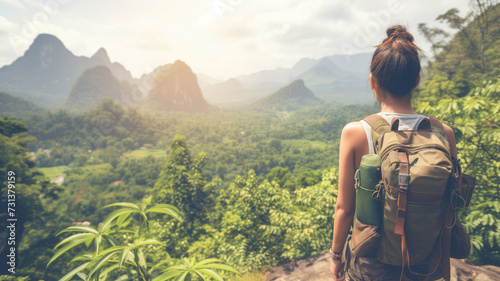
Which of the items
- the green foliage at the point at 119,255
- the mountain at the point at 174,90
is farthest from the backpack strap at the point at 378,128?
the mountain at the point at 174,90

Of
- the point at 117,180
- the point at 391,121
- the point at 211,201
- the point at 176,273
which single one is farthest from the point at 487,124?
the point at 117,180

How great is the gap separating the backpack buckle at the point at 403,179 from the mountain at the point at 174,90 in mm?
144889

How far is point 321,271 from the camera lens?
3.69 metres

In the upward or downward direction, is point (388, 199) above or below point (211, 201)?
above

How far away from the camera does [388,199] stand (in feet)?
3.52

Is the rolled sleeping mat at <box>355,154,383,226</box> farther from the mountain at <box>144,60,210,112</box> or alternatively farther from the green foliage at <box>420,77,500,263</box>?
the mountain at <box>144,60,210,112</box>

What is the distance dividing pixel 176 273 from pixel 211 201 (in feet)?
48.9

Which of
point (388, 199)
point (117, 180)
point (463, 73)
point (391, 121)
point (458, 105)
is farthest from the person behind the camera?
point (117, 180)

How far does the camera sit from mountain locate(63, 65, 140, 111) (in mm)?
120688

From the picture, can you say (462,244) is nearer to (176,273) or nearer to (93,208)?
(176,273)

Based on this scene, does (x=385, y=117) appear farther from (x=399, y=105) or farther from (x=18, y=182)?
(x=18, y=182)

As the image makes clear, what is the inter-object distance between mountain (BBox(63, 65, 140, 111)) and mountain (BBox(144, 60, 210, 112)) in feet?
45.3

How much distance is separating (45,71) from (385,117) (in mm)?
240081

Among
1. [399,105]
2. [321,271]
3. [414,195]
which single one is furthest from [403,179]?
[321,271]
